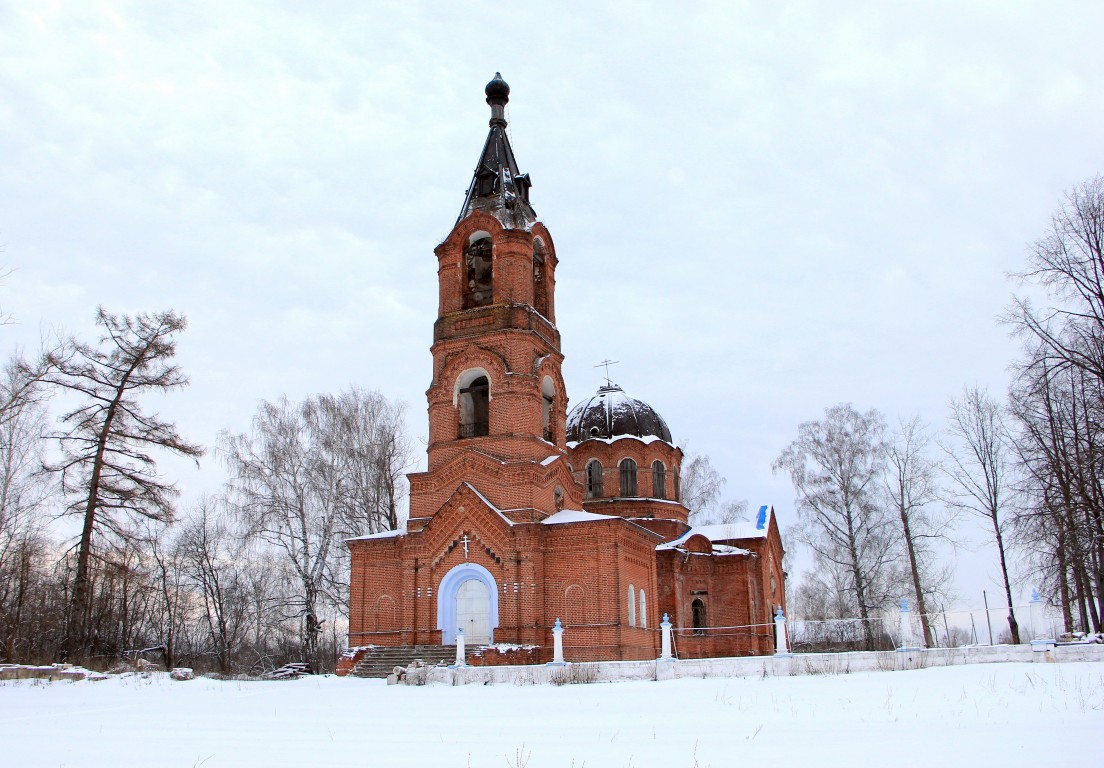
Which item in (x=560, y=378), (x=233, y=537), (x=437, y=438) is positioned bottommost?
(x=233, y=537)

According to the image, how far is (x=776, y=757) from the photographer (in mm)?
6094

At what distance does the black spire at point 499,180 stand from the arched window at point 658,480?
397 inches

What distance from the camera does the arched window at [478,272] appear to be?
83.0ft

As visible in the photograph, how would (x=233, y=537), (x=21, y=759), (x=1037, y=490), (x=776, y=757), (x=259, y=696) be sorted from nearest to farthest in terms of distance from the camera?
1. (x=776, y=757)
2. (x=21, y=759)
3. (x=259, y=696)
4. (x=1037, y=490)
5. (x=233, y=537)

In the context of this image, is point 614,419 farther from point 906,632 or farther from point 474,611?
point 906,632

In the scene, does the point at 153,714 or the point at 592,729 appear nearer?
the point at 592,729

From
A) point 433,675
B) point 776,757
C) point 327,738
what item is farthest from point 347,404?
point 776,757

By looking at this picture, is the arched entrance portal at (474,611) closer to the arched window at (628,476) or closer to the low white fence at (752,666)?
the low white fence at (752,666)

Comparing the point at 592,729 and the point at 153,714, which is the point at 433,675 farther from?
the point at 592,729

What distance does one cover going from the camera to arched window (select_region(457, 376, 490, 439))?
24.5 metres

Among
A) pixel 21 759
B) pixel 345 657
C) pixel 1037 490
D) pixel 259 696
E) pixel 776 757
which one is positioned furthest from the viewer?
pixel 345 657

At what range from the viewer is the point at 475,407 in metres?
24.9

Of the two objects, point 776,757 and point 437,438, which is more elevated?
point 437,438

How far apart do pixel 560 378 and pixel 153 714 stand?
1634 centimetres
